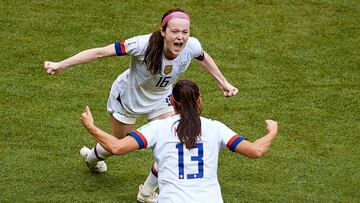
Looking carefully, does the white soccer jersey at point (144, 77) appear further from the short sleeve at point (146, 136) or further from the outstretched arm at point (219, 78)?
the short sleeve at point (146, 136)

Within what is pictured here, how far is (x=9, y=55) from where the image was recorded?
1304 centimetres

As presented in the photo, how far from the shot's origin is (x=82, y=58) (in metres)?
8.62

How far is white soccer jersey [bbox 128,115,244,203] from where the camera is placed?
7027 mm

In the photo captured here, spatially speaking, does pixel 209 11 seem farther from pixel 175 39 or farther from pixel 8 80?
pixel 175 39

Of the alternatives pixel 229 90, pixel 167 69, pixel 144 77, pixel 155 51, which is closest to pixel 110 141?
pixel 155 51

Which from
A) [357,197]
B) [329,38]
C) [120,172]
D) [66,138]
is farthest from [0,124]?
[329,38]

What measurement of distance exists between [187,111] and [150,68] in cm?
172

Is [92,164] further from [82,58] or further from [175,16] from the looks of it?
[175,16]

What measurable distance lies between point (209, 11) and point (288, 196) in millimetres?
5479

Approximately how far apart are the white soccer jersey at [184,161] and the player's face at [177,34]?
4.70 ft

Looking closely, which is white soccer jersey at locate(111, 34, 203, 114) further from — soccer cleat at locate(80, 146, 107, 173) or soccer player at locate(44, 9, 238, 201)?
soccer cleat at locate(80, 146, 107, 173)

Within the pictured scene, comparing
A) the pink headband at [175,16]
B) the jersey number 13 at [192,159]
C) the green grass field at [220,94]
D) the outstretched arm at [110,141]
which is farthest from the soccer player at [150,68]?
the jersey number 13 at [192,159]

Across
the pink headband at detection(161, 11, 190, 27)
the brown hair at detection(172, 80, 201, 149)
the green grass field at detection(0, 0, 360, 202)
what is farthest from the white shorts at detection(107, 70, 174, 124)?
the brown hair at detection(172, 80, 201, 149)

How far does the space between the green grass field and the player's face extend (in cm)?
184
